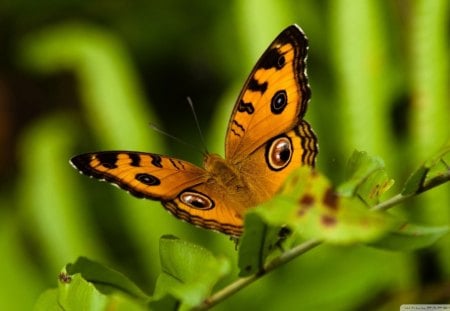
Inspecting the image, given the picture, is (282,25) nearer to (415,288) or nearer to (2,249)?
(415,288)

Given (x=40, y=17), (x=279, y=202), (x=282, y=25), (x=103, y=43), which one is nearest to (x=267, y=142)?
(x=279, y=202)

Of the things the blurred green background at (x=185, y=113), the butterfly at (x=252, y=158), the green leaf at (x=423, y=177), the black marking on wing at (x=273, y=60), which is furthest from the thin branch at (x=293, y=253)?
the blurred green background at (x=185, y=113)

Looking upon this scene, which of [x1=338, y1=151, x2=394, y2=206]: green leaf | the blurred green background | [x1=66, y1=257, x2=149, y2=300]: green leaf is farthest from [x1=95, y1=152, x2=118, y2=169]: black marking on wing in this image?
the blurred green background

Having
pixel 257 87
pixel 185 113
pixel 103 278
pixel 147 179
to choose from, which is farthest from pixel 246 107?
pixel 185 113

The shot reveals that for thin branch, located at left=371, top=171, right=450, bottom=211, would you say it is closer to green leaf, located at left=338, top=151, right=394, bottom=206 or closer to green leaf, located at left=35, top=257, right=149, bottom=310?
green leaf, located at left=338, top=151, right=394, bottom=206

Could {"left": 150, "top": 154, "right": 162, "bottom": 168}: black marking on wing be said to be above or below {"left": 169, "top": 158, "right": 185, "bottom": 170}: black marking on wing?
below

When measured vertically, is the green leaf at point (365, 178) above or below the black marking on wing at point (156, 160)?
below

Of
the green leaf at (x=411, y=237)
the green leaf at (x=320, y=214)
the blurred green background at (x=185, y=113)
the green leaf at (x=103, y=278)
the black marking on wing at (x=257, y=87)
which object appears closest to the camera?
the green leaf at (x=320, y=214)

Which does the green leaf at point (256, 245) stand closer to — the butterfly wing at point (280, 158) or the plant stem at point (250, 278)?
the plant stem at point (250, 278)
